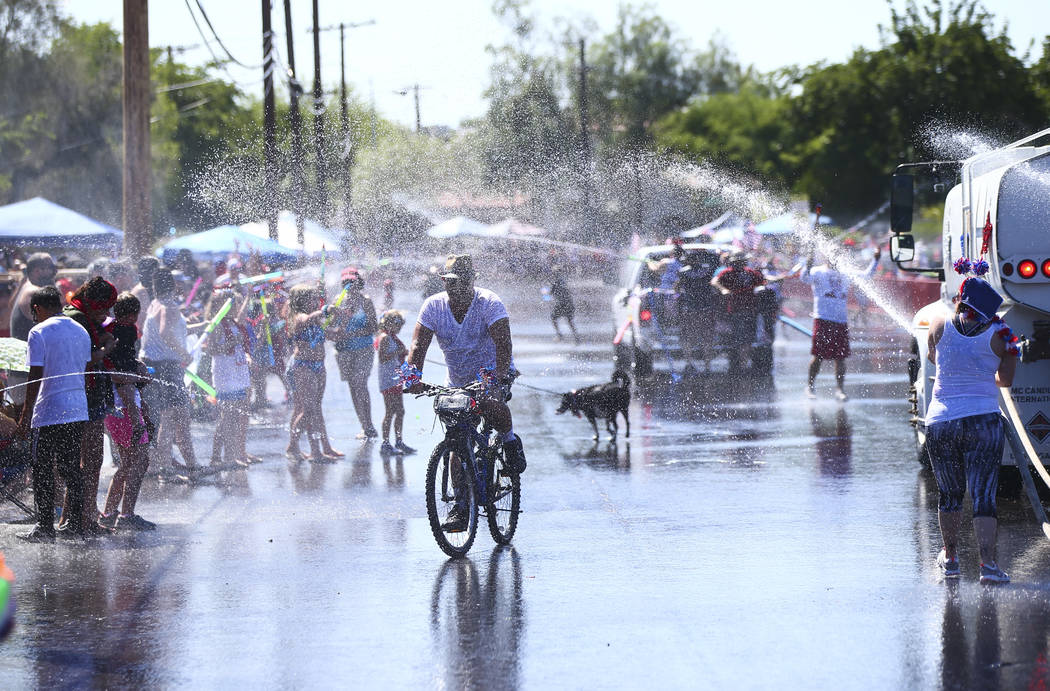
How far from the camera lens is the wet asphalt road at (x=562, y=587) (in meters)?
5.70

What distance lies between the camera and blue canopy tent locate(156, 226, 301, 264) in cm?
2223

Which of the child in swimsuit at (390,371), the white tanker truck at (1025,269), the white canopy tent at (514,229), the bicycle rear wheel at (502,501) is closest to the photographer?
the bicycle rear wheel at (502,501)

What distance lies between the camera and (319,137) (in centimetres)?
3444

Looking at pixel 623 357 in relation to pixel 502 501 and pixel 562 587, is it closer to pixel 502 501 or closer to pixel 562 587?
pixel 502 501

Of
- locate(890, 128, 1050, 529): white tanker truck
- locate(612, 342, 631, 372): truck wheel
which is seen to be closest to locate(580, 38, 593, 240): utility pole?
locate(612, 342, 631, 372): truck wheel

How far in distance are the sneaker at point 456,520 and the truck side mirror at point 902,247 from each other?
4825mm

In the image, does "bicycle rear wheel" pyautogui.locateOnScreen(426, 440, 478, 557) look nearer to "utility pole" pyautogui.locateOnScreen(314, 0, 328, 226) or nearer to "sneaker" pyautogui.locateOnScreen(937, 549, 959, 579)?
"sneaker" pyautogui.locateOnScreen(937, 549, 959, 579)

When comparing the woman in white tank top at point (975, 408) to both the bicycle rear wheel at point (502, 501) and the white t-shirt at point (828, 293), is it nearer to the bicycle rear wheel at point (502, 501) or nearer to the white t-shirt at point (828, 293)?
the bicycle rear wheel at point (502, 501)

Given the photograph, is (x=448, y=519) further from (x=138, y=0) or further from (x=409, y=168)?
(x=409, y=168)

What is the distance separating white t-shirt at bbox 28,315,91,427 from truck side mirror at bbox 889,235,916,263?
6.32 meters

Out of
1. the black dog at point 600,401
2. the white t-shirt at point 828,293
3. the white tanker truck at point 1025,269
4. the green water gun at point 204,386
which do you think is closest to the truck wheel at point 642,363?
the white t-shirt at point 828,293

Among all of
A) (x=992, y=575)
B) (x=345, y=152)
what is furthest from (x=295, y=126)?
(x=992, y=575)

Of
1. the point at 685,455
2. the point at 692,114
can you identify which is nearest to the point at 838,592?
the point at 685,455

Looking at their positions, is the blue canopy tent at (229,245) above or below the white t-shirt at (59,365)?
above
